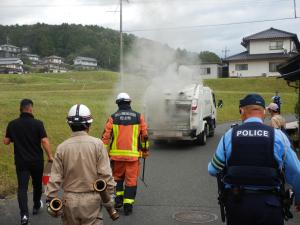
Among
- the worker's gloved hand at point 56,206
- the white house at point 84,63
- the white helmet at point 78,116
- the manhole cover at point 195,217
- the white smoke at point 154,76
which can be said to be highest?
the white house at point 84,63

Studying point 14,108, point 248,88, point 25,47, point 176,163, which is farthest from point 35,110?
point 25,47

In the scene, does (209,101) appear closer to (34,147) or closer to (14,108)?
(14,108)

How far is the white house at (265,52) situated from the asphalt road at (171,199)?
41.5m

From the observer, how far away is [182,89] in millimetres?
16141

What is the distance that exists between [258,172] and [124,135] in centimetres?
385

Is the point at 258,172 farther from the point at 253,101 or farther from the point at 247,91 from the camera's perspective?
the point at 247,91

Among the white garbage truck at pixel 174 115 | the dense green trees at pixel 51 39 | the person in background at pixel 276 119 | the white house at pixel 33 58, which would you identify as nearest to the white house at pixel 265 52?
the dense green trees at pixel 51 39

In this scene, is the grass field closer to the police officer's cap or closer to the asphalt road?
the asphalt road

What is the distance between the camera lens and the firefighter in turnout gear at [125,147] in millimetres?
7180

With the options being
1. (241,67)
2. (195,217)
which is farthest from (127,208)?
(241,67)

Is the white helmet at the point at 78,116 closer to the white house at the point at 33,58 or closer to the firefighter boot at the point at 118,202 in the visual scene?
the firefighter boot at the point at 118,202

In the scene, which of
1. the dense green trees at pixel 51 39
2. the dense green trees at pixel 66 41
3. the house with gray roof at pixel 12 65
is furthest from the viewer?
the house with gray roof at pixel 12 65

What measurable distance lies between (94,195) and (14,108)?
16026mm

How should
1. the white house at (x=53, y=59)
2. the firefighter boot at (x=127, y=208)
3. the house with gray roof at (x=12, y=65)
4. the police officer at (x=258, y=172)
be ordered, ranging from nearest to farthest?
the police officer at (x=258, y=172), the firefighter boot at (x=127, y=208), the house with gray roof at (x=12, y=65), the white house at (x=53, y=59)
